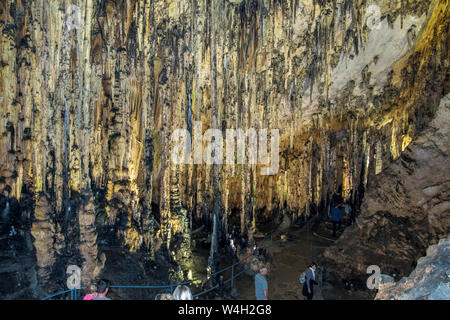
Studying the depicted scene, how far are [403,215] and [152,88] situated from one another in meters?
7.17

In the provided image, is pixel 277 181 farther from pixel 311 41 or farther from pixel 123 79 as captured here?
pixel 123 79

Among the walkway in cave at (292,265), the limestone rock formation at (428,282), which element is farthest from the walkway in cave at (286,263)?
the limestone rock formation at (428,282)

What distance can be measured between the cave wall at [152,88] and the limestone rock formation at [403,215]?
9.66ft

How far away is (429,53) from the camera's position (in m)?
8.64

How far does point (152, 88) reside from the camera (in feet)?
28.8

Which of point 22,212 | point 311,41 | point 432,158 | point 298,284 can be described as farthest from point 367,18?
point 22,212

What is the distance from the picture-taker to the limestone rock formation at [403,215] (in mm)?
5836

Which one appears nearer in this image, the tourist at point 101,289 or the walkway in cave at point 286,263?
the tourist at point 101,289

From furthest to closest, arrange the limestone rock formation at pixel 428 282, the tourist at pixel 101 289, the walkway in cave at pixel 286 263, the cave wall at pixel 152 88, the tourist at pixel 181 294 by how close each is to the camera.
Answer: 1. the cave wall at pixel 152 88
2. the walkway in cave at pixel 286 263
3. the tourist at pixel 181 294
4. the tourist at pixel 101 289
5. the limestone rock formation at pixel 428 282

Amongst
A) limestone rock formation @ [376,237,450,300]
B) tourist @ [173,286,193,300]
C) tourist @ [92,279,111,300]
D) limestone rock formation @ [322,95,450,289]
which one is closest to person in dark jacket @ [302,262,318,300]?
limestone rock formation @ [376,237,450,300]

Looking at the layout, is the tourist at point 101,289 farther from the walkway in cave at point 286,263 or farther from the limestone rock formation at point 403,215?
the limestone rock formation at point 403,215

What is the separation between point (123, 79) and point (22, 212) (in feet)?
20.0

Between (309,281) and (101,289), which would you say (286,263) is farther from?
(101,289)

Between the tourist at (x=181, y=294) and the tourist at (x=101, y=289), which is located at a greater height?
the tourist at (x=101, y=289)
